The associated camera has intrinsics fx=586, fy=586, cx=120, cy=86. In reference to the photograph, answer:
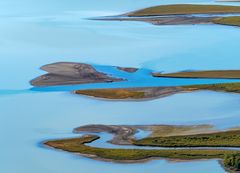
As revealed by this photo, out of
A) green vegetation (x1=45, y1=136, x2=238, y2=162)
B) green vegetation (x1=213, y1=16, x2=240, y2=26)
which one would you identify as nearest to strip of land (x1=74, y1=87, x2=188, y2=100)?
green vegetation (x1=45, y1=136, x2=238, y2=162)

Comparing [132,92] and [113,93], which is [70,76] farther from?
[132,92]

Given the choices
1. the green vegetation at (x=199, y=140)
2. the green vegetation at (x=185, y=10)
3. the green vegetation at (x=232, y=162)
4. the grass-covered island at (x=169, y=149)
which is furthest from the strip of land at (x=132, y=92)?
the green vegetation at (x=185, y=10)

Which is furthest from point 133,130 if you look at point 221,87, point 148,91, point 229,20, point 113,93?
point 229,20

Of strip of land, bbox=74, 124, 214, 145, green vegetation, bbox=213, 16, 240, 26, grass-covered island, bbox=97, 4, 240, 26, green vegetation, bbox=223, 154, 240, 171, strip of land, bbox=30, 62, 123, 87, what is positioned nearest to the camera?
green vegetation, bbox=223, 154, 240, 171

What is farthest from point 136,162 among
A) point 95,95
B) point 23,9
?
point 23,9

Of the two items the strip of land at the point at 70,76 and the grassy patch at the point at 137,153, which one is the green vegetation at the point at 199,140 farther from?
the strip of land at the point at 70,76

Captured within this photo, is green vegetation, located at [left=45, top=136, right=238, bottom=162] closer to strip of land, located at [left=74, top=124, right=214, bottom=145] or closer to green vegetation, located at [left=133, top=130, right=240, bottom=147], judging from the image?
green vegetation, located at [left=133, top=130, right=240, bottom=147]
